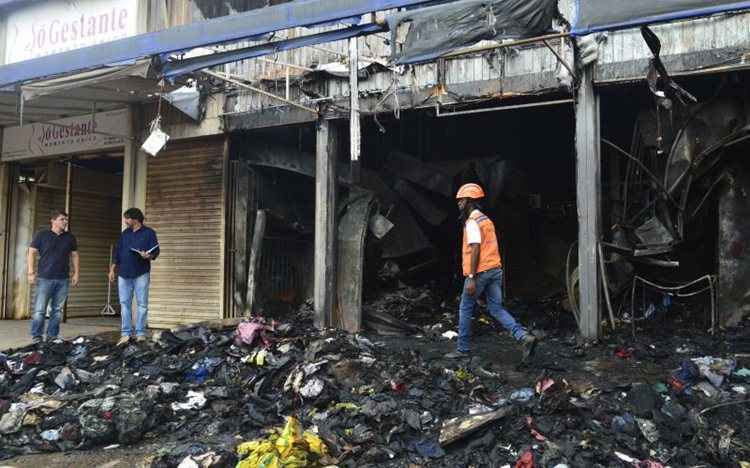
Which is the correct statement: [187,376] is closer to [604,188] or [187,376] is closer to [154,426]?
[154,426]

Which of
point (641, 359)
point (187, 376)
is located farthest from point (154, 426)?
point (641, 359)

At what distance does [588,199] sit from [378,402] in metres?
3.63

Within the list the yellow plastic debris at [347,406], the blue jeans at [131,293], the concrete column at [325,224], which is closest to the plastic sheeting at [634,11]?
the yellow plastic debris at [347,406]

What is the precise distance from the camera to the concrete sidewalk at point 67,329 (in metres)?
8.39

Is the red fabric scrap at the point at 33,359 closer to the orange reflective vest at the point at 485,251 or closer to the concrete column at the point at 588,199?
the orange reflective vest at the point at 485,251

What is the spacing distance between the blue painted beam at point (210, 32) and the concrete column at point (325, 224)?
7.72ft

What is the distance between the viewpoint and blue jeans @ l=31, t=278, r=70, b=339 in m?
7.45

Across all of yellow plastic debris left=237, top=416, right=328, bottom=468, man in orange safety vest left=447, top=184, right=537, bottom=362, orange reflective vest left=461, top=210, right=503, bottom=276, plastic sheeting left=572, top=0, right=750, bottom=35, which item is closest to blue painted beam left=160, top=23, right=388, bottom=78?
plastic sheeting left=572, top=0, right=750, bottom=35

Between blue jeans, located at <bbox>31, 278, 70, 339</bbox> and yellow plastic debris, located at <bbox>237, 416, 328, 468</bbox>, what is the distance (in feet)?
16.0

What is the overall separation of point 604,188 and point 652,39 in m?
4.07

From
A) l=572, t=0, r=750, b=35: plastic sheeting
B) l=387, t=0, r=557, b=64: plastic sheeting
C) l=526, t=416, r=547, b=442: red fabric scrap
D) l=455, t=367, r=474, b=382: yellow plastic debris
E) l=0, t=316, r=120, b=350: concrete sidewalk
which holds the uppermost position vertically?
l=387, t=0, r=557, b=64: plastic sheeting

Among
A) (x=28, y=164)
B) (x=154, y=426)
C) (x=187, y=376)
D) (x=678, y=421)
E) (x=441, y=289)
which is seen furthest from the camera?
(x=28, y=164)

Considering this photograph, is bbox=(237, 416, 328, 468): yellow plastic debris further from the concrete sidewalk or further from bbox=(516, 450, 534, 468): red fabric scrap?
the concrete sidewalk

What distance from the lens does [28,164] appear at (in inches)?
470
